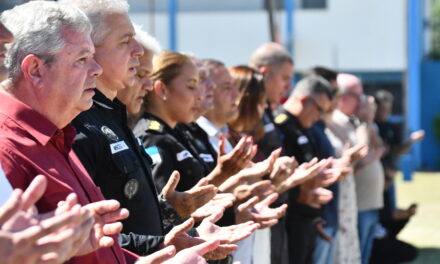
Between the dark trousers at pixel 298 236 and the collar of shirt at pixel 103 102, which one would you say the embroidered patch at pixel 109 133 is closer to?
the collar of shirt at pixel 103 102

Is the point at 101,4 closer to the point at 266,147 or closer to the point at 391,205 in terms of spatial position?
the point at 266,147

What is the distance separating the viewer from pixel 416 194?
16.8m

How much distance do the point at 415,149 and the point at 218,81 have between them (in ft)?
60.9

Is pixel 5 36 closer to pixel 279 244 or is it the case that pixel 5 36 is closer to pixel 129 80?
pixel 129 80

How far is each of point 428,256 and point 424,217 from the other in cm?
337

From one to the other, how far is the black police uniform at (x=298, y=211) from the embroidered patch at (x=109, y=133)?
133 inches

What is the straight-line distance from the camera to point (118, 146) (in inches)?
132

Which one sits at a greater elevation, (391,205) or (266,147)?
(266,147)

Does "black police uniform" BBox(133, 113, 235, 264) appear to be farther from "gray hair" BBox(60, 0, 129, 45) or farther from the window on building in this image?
the window on building

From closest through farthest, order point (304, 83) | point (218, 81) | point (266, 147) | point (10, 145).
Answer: point (10, 145), point (218, 81), point (266, 147), point (304, 83)

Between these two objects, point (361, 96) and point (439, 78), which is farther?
point (439, 78)

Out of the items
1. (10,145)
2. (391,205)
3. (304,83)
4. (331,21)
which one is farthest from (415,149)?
(10,145)

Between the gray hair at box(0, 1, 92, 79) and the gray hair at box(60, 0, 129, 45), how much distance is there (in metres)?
0.78

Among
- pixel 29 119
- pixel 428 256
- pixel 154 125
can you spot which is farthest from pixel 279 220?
pixel 428 256
